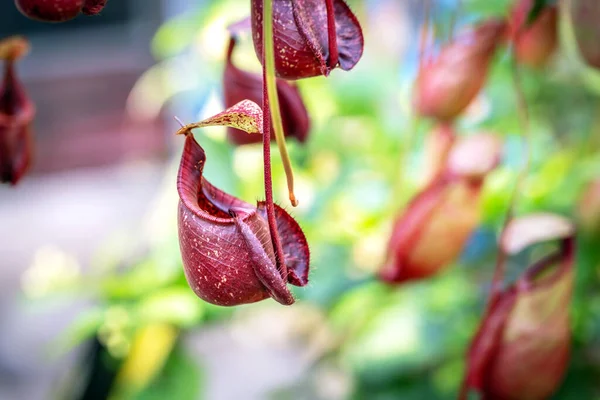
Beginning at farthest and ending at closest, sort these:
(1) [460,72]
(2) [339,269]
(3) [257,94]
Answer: (2) [339,269] → (1) [460,72] → (3) [257,94]

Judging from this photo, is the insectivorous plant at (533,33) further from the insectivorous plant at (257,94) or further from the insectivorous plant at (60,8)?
the insectivorous plant at (60,8)

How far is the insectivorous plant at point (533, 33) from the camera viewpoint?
0.50 meters

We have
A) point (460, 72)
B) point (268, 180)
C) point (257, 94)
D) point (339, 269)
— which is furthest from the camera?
point (339, 269)

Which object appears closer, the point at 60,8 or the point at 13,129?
the point at 60,8

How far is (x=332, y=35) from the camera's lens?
1.00 ft

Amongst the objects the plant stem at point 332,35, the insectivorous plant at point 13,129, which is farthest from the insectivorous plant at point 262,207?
the insectivorous plant at point 13,129

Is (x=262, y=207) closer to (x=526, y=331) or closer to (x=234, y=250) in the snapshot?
(x=234, y=250)

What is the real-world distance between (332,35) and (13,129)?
0.75ft

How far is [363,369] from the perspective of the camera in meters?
0.77

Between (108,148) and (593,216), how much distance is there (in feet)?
7.84

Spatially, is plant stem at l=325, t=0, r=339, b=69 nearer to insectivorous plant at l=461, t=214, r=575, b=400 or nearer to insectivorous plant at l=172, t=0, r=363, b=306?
insectivorous plant at l=172, t=0, r=363, b=306

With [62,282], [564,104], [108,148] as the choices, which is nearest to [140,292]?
[62,282]

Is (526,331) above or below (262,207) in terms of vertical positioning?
below

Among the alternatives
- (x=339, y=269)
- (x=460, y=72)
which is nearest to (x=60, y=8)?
(x=460, y=72)
